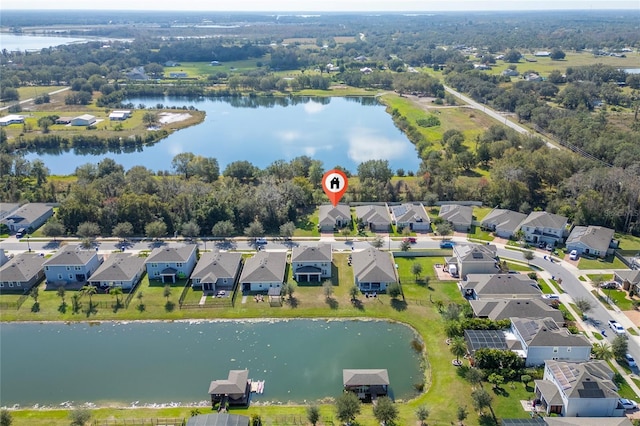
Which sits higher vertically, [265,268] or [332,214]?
[332,214]

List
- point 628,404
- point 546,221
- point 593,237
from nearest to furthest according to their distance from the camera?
point 628,404 < point 593,237 < point 546,221

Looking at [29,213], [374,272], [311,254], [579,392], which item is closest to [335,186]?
[311,254]

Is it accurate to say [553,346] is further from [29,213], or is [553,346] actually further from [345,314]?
[29,213]

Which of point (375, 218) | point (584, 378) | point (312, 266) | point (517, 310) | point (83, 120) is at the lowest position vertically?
point (517, 310)

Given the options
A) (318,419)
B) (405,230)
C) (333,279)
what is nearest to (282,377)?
(318,419)

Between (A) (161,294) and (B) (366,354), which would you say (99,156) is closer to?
(A) (161,294)

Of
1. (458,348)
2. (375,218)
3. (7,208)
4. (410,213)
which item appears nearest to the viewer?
(458,348)

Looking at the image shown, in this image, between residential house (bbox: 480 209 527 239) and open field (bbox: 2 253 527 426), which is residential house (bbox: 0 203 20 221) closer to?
open field (bbox: 2 253 527 426)
